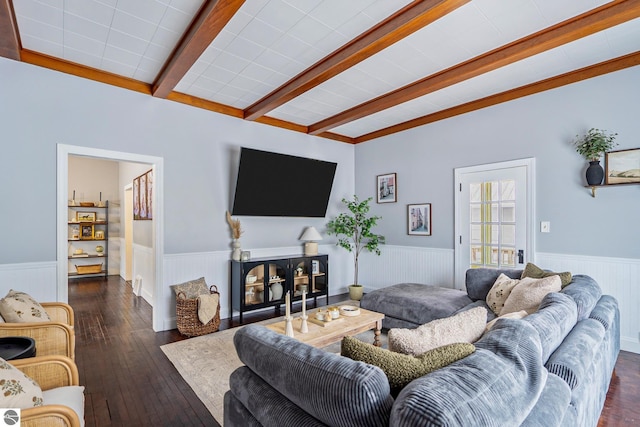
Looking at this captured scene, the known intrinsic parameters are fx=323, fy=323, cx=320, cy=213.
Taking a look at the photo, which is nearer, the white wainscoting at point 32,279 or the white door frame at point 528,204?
the white wainscoting at point 32,279

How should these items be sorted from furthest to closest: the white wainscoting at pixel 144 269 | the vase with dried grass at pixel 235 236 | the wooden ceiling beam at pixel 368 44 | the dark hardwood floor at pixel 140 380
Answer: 1. the white wainscoting at pixel 144 269
2. the vase with dried grass at pixel 235 236
3. the wooden ceiling beam at pixel 368 44
4. the dark hardwood floor at pixel 140 380

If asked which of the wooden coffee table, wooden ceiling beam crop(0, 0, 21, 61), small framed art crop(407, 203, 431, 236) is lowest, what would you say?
the wooden coffee table

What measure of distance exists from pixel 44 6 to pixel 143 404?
9.57 ft

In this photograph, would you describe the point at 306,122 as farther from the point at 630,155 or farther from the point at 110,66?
the point at 630,155

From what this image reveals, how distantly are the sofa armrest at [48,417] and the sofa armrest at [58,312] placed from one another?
1.61m

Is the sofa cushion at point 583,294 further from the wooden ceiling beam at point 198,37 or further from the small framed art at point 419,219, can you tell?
the wooden ceiling beam at point 198,37

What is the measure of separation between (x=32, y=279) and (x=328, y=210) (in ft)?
12.4

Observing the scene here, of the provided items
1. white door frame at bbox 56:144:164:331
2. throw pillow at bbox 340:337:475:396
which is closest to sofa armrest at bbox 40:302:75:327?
white door frame at bbox 56:144:164:331

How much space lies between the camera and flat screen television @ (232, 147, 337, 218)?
13.9 feet

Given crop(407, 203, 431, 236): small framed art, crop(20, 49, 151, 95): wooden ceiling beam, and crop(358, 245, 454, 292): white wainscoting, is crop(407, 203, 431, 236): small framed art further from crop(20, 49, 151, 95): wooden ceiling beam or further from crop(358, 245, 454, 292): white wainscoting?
crop(20, 49, 151, 95): wooden ceiling beam

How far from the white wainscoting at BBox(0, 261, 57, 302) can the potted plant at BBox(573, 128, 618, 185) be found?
5.30m

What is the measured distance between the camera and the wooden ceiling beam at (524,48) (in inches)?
90.4

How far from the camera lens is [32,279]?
2.99m

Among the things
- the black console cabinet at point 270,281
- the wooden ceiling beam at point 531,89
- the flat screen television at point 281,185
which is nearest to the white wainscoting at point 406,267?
the black console cabinet at point 270,281
